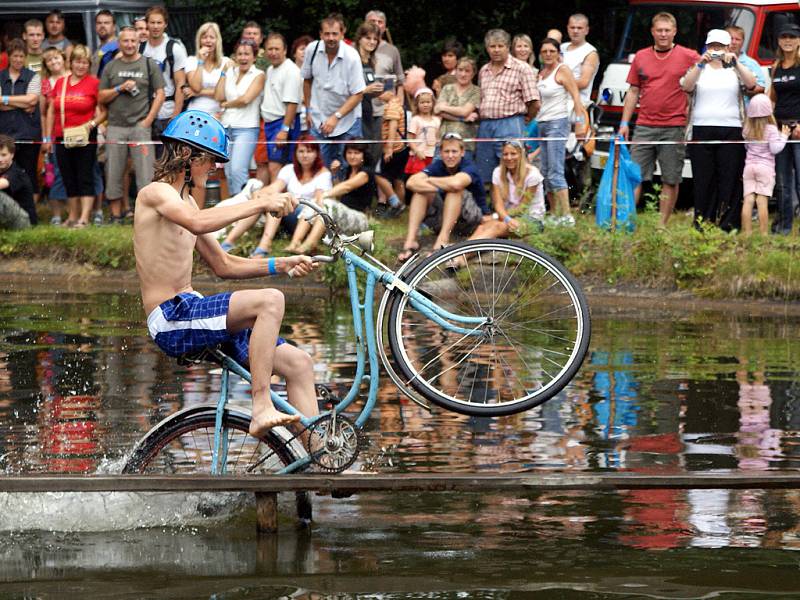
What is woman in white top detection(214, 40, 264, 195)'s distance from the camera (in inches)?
653

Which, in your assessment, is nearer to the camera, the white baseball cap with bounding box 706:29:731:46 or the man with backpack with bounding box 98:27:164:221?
the white baseball cap with bounding box 706:29:731:46

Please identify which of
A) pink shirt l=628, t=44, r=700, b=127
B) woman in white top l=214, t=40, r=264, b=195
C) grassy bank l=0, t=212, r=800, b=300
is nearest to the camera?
grassy bank l=0, t=212, r=800, b=300

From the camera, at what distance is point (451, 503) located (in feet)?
25.7

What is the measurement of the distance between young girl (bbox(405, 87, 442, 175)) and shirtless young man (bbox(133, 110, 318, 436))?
9332 millimetres

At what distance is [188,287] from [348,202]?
354 inches

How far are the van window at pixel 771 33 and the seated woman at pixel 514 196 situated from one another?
4168mm

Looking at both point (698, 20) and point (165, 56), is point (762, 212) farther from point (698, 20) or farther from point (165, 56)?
point (165, 56)

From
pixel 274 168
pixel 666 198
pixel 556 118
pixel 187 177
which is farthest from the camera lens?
pixel 274 168

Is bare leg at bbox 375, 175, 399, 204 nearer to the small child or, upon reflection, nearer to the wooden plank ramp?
the small child

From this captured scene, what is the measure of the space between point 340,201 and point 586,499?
8.50m

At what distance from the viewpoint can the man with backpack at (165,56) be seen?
17.1 m

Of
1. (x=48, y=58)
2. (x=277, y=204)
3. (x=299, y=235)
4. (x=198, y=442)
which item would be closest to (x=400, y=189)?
(x=299, y=235)

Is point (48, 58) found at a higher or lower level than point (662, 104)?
higher

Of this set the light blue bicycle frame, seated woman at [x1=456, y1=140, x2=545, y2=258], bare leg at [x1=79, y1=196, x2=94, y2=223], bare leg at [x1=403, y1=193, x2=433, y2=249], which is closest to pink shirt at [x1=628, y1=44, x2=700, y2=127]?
seated woman at [x1=456, y1=140, x2=545, y2=258]
